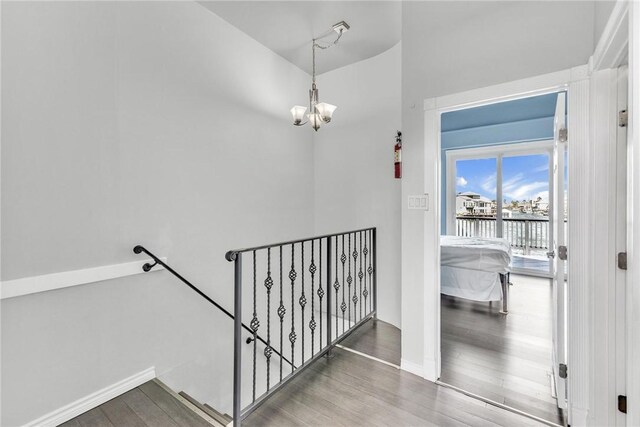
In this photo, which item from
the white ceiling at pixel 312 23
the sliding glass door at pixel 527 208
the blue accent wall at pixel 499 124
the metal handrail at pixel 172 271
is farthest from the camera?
the sliding glass door at pixel 527 208

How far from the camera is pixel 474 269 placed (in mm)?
3516

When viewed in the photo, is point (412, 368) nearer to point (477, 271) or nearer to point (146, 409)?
point (477, 271)

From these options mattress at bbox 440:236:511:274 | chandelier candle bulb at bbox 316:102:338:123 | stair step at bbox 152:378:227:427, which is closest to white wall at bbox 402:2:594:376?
chandelier candle bulb at bbox 316:102:338:123

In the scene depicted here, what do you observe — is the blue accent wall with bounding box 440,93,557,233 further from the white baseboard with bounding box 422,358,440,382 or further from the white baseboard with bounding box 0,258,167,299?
the white baseboard with bounding box 0,258,167,299

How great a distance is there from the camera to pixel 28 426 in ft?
5.64

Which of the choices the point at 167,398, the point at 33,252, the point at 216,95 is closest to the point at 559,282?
the point at 167,398

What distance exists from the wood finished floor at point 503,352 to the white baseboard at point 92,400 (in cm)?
232

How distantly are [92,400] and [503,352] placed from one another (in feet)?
10.7

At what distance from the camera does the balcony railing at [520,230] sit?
5488 millimetres

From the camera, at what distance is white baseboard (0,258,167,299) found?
65.5 inches

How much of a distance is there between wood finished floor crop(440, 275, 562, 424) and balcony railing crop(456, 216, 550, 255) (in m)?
1.98

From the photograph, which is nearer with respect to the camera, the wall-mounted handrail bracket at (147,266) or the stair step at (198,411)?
the stair step at (198,411)

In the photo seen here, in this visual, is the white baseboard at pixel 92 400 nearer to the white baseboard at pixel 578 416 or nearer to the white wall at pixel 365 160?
the white wall at pixel 365 160

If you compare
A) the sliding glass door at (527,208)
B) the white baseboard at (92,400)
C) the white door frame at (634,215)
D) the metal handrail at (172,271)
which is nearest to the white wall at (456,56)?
the white door frame at (634,215)
